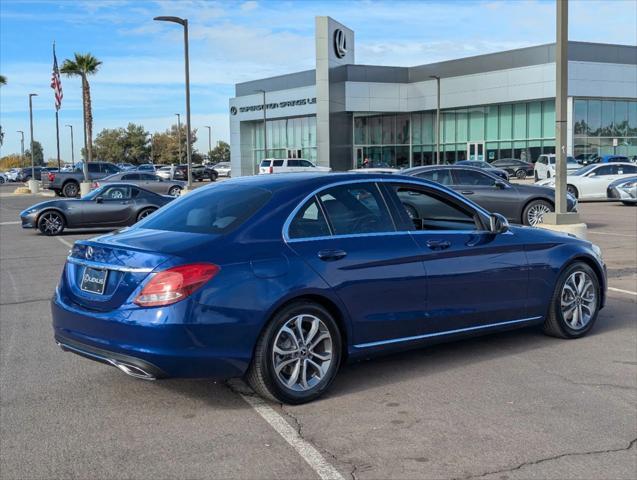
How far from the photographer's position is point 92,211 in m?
18.6

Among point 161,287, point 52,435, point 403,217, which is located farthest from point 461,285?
point 52,435

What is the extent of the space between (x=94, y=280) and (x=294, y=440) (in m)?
1.78

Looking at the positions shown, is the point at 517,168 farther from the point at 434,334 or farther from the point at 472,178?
the point at 434,334

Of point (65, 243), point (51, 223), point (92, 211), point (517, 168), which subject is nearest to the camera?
point (65, 243)

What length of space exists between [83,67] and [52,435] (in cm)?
5635

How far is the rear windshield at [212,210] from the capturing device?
5.24 m

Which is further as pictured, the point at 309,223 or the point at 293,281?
the point at 309,223

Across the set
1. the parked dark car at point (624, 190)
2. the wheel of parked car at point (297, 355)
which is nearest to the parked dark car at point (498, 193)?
the parked dark car at point (624, 190)

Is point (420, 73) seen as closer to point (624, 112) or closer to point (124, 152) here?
point (624, 112)

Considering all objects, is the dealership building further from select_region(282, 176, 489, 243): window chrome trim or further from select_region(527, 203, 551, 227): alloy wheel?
select_region(282, 176, 489, 243): window chrome trim

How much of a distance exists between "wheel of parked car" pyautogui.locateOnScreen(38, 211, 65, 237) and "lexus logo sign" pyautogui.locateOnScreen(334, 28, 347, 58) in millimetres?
45688

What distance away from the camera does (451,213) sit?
6645 millimetres

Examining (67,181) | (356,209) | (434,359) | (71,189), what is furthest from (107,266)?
(71,189)

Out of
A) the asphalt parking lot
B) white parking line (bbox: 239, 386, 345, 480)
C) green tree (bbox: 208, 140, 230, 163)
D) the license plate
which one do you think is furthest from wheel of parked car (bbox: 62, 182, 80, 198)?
green tree (bbox: 208, 140, 230, 163)
